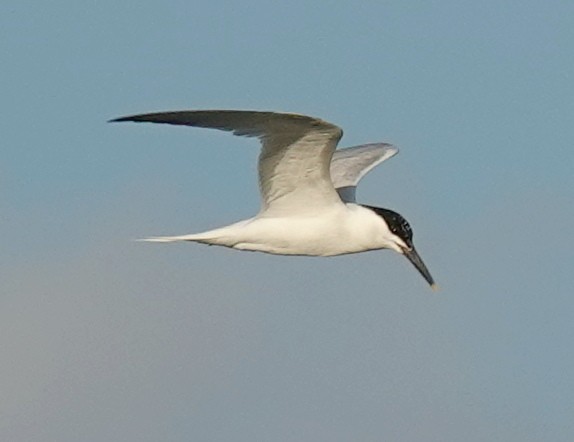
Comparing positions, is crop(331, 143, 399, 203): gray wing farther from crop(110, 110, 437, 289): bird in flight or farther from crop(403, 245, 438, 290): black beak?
crop(110, 110, 437, 289): bird in flight

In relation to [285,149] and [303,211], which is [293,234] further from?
[285,149]

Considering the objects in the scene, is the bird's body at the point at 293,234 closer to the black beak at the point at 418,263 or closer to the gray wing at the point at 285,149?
the gray wing at the point at 285,149

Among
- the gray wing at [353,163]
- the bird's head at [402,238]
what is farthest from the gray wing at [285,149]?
the gray wing at [353,163]

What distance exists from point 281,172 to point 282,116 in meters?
1.46

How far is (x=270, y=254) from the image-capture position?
58.0ft

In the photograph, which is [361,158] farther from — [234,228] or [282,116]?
[282,116]

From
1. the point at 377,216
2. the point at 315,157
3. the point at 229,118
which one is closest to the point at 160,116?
the point at 229,118

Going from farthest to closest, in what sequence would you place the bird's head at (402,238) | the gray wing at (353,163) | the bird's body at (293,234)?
1. the gray wing at (353,163)
2. the bird's head at (402,238)
3. the bird's body at (293,234)

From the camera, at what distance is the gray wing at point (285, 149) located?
50.3 feet

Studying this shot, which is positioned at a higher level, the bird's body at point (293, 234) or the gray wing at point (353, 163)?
the gray wing at point (353, 163)

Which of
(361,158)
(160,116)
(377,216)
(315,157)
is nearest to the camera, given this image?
(160,116)

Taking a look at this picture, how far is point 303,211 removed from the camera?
57.8ft

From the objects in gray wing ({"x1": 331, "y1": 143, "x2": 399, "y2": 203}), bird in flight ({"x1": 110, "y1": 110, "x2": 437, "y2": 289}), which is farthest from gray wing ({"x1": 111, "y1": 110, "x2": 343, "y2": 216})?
gray wing ({"x1": 331, "y1": 143, "x2": 399, "y2": 203})

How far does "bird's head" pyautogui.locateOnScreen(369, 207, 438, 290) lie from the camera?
60.1ft
